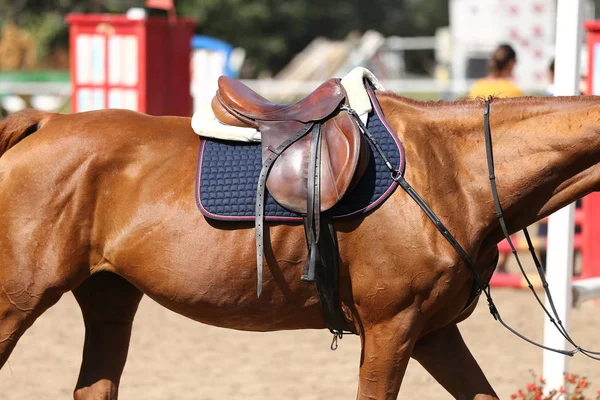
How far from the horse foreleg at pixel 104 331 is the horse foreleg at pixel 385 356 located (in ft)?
3.68

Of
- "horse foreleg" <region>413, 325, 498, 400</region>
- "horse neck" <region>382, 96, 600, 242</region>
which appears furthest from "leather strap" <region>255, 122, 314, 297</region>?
"horse foreleg" <region>413, 325, 498, 400</region>

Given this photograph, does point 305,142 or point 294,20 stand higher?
point 305,142

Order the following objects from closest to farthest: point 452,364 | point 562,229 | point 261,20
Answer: point 452,364 < point 562,229 < point 261,20

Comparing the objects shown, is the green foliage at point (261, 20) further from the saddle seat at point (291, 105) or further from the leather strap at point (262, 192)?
the leather strap at point (262, 192)

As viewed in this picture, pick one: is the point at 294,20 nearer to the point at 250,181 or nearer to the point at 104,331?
the point at 104,331

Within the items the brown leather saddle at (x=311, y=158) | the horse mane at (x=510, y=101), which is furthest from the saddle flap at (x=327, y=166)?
the horse mane at (x=510, y=101)

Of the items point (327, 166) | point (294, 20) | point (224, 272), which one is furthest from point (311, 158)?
point (294, 20)

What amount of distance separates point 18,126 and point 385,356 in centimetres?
166

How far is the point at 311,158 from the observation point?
326 cm

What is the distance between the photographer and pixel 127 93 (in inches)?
357

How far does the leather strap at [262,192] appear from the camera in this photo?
3.27 meters

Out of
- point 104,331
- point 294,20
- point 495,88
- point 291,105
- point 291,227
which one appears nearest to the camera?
point 291,227

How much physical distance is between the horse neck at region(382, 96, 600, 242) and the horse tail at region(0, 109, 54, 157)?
1.42 m

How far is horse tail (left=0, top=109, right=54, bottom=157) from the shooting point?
3.73m
